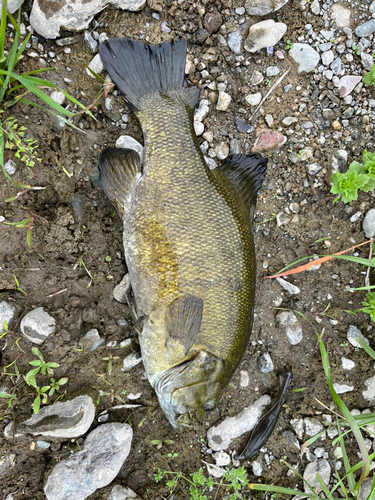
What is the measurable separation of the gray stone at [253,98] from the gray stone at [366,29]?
110 cm

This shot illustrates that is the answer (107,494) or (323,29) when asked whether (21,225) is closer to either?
(107,494)

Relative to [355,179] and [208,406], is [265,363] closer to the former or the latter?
[208,406]

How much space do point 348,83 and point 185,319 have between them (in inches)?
107

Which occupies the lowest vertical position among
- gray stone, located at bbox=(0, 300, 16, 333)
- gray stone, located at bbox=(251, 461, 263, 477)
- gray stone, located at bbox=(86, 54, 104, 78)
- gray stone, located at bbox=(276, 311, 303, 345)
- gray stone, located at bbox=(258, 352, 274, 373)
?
gray stone, located at bbox=(251, 461, 263, 477)

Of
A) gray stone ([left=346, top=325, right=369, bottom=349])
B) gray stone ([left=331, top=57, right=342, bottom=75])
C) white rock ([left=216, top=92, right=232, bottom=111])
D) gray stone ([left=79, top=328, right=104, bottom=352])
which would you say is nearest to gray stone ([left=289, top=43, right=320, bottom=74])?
gray stone ([left=331, top=57, right=342, bottom=75])

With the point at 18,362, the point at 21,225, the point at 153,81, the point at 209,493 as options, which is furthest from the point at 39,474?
the point at 153,81

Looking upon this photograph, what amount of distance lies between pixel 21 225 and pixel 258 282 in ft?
7.27

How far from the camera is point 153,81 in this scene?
307 centimetres

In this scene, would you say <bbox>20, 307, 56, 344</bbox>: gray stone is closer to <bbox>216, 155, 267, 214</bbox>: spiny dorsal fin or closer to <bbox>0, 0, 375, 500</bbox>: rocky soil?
<bbox>0, 0, 375, 500</bbox>: rocky soil

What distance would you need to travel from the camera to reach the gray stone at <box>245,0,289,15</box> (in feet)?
10.7

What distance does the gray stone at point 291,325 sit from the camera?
345cm

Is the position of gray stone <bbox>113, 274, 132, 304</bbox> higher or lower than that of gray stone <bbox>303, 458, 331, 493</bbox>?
higher

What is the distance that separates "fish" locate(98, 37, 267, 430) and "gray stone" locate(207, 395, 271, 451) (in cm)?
55

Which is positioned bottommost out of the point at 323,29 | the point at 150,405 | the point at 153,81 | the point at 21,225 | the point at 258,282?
the point at 150,405
